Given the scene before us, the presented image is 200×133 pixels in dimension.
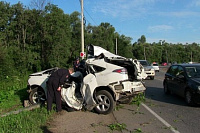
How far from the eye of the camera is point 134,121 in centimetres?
605

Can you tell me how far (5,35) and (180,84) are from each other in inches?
1110

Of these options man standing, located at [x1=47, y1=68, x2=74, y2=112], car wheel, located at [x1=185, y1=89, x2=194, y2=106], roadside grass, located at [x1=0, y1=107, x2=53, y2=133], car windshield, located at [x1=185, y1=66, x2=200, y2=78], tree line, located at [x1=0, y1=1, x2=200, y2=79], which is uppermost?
tree line, located at [x1=0, y1=1, x2=200, y2=79]

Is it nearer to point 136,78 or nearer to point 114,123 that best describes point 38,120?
point 114,123

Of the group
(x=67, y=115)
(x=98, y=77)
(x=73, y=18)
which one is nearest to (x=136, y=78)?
(x=98, y=77)

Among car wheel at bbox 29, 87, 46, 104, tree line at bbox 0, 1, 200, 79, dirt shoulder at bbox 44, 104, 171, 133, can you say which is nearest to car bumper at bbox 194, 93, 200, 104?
dirt shoulder at bbox 44, 104, 171, 133

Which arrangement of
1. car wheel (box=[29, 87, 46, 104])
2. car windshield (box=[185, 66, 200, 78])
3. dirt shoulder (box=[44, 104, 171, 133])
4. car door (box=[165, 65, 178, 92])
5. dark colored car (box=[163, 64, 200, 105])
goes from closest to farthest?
dirt shoulder (box=[44, 104, 171, 133]), dark colored car (box=[163, 64, 200, 105]), car wheel (box=[29, 87, 46, 104]), car windshield (box=[185, 66, 200, 78]), car door (box=[165, 65, 178, 92])

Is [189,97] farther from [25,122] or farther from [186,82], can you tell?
[25,122]

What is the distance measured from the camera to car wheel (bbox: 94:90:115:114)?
6.70 m

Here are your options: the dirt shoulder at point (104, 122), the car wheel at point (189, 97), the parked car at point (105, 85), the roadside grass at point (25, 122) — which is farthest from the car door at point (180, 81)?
the roadside grass at point (25, 122)

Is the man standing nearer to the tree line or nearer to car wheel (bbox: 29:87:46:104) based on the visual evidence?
car wheel (bbox: 29:87:46:104)

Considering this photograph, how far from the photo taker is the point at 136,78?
7.48 metres

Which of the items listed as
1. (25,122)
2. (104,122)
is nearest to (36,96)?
(25,122)

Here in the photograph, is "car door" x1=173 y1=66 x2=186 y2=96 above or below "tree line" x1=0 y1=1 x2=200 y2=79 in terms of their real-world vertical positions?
below

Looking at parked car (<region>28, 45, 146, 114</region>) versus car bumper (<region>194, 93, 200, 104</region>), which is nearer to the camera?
parked car (<region>28, 45, 146, 114</region>)
